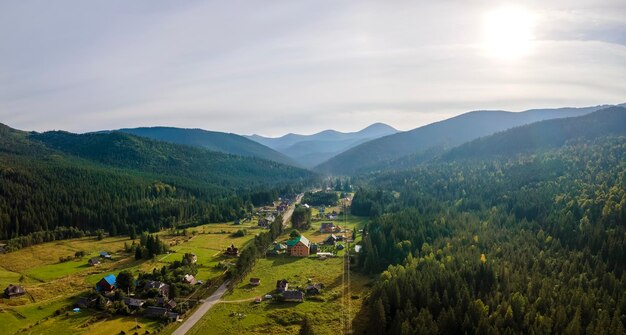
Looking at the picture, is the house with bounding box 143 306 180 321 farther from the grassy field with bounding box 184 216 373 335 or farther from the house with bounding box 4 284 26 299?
the house with bounding box 4 284 26 299

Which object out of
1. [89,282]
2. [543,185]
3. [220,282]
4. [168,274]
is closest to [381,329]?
[220,282]

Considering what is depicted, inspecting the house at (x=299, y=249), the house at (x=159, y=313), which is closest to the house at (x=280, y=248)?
the house at (x=299, y=249)

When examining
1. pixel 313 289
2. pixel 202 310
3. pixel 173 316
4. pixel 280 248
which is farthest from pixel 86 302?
pixel 280 248

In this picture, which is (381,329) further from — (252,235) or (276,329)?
(252,235)

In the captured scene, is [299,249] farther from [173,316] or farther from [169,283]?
[173,316]

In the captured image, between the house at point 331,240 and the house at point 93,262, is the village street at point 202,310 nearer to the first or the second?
the house at point 93,262
